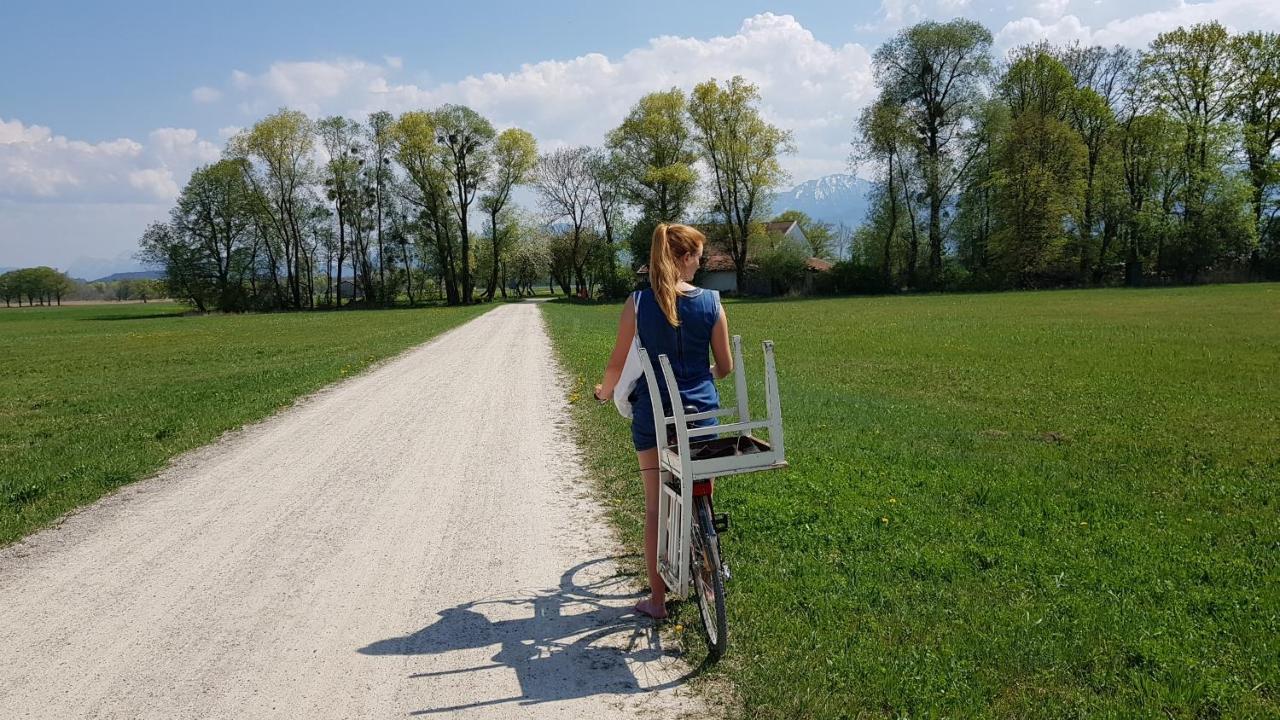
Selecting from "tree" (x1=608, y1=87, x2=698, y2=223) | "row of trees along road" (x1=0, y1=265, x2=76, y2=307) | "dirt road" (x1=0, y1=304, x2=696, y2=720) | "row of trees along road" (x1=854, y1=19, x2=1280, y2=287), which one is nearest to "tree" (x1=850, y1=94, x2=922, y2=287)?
"row of trees along road" (x1=854, y1=19, x2=1280, y2=287)

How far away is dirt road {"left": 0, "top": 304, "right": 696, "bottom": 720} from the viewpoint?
3639 millimetres

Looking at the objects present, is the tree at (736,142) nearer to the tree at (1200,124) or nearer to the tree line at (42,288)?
the tree at (1200,124)

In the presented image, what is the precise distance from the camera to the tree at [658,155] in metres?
62.3

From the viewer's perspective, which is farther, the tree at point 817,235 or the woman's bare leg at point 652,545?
the tree at point 817,235

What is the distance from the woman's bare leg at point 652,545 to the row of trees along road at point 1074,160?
5646 centimetres

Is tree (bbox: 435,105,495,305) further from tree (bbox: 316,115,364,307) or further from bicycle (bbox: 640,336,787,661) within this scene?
bicycle (bbox: 640,336,787,661)

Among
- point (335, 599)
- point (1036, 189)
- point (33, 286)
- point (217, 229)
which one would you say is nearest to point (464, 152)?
point (217, 229)

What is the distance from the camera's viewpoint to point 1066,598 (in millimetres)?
4613

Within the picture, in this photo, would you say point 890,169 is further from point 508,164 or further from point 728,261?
point 508,164

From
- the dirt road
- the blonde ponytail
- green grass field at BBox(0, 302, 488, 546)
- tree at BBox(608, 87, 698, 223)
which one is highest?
tree at BBox(608, 87, 698, 223)

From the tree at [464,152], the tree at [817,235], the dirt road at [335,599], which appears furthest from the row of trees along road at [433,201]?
the dirt road at [335,599]

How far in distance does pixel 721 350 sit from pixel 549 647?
194cm

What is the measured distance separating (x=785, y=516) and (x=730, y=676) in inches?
104

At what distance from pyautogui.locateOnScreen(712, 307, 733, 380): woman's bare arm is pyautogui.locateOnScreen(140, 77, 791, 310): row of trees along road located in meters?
59.4
